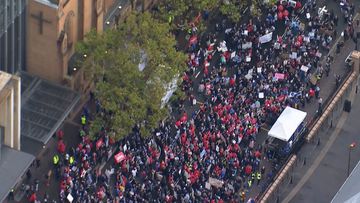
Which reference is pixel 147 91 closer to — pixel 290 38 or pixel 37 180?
pixel 37 180

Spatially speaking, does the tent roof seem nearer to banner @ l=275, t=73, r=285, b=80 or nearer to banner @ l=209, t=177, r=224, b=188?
banner @ l=275, t=73, r=285, b=80

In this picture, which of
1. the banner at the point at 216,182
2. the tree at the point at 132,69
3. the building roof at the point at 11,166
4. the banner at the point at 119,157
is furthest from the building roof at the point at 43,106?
the banner at the point at 216,182

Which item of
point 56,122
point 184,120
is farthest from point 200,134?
point 56,122

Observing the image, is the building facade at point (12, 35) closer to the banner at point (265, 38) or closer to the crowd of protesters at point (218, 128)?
the crowd of protesters at point (218, 128)

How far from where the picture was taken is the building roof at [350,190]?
143 meters

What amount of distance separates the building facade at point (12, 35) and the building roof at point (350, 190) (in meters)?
27.7

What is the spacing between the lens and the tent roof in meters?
155

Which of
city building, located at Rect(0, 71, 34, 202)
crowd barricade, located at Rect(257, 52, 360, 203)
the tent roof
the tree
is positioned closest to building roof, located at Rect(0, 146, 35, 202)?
city building, located at Rect(0, 71, 34, 202)

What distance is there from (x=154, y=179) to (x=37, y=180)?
9.26 metres

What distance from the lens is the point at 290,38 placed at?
545 feet

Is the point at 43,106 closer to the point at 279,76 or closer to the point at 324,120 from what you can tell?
the point at 279,76

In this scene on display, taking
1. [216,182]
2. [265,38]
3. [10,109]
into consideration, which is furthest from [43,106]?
[265,38]

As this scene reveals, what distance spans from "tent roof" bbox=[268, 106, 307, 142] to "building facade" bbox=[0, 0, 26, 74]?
2137cm

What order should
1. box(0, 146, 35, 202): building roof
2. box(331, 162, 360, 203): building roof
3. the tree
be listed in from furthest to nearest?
the tree
box(331, 162, 360, 203): building roof
box(0, 146, 35, 202): building roof
